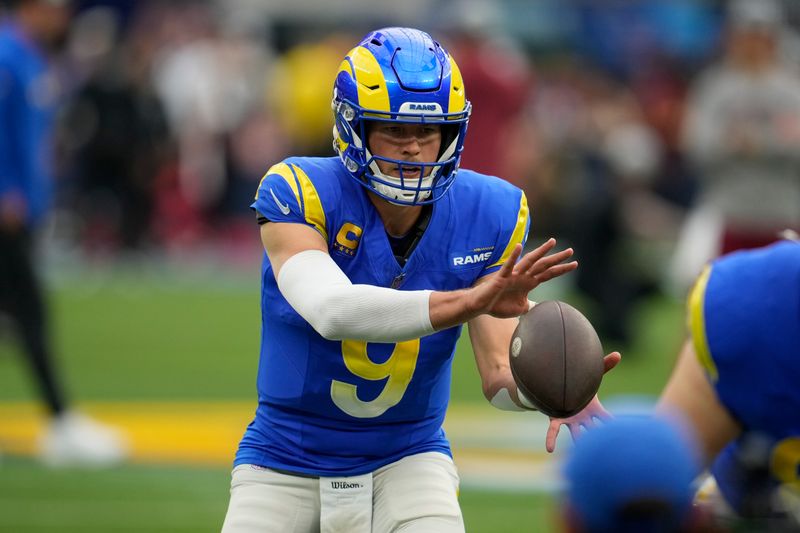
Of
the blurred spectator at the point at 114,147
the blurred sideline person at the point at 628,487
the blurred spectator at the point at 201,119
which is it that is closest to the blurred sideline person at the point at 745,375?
the blurred sideline person at the point at 628,487

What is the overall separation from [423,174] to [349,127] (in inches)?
10.3

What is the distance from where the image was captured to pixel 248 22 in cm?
2094

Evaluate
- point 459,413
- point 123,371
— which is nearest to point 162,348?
point 123,371

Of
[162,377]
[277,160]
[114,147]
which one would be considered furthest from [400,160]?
[277,160]

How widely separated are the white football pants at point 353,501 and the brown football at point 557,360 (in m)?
0.46

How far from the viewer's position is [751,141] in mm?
8406

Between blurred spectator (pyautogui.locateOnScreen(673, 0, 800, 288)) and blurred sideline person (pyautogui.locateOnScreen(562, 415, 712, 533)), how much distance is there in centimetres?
622

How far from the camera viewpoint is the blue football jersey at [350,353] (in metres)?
3.93

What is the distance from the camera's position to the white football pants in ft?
12.6

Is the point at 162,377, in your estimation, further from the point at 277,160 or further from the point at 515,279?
the point at 277,160

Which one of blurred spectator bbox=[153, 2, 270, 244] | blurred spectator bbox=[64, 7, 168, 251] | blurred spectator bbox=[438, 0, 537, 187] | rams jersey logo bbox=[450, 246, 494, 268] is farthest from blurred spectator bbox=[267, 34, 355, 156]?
rams jersey logo bbox=[450, 246, 494, 268]

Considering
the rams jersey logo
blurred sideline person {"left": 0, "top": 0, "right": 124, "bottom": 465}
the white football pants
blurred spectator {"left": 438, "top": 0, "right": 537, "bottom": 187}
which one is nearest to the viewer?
the white football pants

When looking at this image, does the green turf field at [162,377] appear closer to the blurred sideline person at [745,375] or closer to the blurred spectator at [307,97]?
the blurred sideline person at [745,375]

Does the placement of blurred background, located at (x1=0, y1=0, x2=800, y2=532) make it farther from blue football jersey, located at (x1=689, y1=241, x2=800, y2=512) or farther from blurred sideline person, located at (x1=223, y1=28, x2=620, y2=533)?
blurred sideline person, located at (x1=223, y1=28, x2=620, y2=533)
